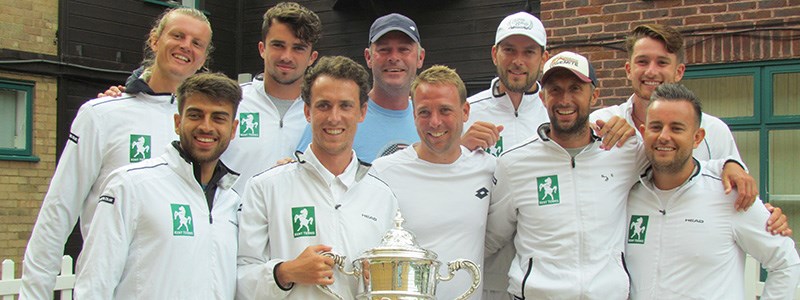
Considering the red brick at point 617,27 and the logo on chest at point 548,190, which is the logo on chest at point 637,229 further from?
the red brick at point 617,27

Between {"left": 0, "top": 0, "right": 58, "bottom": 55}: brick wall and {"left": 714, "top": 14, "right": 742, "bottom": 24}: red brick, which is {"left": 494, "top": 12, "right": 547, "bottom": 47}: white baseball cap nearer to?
{"left": 714, "top": 14, "right": 742, "bottom": 24}: red brick

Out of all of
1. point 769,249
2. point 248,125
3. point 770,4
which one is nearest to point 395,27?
point 248,125

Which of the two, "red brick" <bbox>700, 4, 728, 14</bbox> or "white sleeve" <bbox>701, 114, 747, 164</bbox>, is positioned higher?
"red brick" <bbox>700, 4, 728, 14</bbox>

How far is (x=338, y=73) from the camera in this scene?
4.31 meters

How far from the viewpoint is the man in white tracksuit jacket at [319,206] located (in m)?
4.11

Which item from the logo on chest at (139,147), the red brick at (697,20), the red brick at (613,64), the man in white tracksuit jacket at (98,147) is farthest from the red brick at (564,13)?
the logo on chest at (139,147)

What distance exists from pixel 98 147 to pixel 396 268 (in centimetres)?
163

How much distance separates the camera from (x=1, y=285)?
7.07m

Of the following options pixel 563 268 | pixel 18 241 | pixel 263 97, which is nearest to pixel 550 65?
→ pixel 563 268

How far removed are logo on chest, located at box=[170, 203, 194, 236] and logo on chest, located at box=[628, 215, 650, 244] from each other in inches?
80.9

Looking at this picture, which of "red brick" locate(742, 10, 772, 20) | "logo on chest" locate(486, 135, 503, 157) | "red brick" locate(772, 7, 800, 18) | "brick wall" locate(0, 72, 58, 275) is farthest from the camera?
"brick wall" locate(0, 72, 58, 275)

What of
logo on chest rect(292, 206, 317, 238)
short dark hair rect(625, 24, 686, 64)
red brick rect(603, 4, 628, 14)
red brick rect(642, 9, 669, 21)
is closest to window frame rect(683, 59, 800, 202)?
red brick rect(642, 9, 669, 21)

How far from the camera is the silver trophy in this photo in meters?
3.94

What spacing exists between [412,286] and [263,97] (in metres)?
1.73
